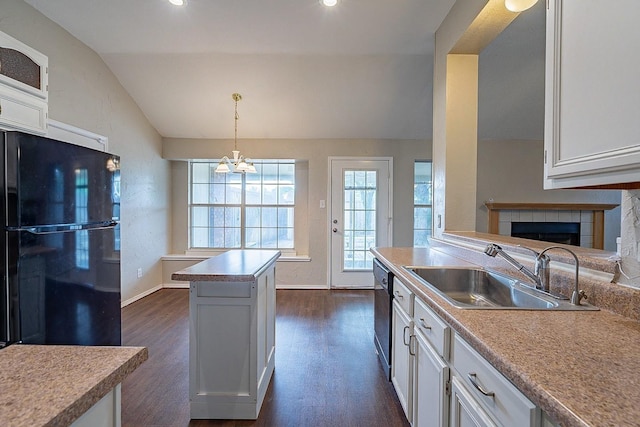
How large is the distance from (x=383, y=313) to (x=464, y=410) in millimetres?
1248

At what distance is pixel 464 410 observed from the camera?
39.2 inches

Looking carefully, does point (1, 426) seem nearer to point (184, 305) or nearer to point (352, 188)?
point (184, 305)

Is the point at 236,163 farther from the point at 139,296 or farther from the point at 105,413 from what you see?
the point at 105,413

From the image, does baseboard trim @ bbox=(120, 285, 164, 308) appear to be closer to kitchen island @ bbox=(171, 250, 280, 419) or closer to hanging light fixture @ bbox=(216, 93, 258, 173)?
hanging light fixture @ bbox=(216, 93, 258, 173)

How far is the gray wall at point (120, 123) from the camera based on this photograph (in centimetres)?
269

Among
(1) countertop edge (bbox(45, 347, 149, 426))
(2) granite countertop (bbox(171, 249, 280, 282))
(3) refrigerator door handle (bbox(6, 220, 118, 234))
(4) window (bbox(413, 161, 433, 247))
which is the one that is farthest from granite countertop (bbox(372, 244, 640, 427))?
(4) window (bbox(413, 161, 433, 247))

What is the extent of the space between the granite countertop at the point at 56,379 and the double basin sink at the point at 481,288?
115 cm

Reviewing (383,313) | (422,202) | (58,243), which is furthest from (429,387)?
(422,202)

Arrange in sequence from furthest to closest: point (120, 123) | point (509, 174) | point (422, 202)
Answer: point (422, 202), point (509, 174), point (120, 123)

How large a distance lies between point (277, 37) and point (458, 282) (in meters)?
2.65

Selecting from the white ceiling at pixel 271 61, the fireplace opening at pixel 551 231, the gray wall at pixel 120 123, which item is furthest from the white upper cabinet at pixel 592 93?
the fireplace opening at pixel 551 231

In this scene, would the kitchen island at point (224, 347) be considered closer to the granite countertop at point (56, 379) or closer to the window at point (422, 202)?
the granite countertop at point (56, 379)

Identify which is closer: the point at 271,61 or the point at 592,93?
the point at 592,93

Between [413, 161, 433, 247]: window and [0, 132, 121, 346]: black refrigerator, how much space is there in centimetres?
383
